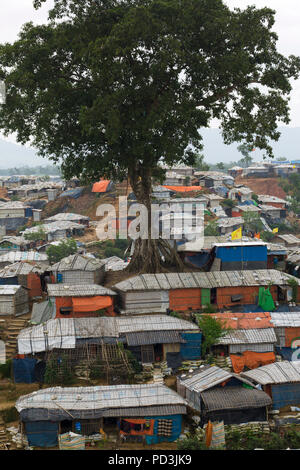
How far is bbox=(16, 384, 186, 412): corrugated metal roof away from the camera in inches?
659

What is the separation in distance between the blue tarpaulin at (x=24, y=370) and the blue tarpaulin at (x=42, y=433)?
3287 millimetres

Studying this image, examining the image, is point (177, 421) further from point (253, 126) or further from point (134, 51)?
point (134, 51)

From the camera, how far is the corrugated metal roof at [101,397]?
54.9 ft

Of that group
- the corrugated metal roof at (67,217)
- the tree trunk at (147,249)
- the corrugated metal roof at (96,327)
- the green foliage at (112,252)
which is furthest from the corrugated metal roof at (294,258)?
the corrugated metal roof at (67,217)

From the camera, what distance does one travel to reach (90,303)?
74.2 feet

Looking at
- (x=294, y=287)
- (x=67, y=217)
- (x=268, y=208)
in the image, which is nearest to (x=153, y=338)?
(x=294, y=287)

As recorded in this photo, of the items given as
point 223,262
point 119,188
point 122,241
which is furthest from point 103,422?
point 119,188

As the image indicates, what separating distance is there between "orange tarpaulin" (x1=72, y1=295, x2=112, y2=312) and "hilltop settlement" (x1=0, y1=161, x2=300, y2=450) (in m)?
0.04

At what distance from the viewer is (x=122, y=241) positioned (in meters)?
56.8

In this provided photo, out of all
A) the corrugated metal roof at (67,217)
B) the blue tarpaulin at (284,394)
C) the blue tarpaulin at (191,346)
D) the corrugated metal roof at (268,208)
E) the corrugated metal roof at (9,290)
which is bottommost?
the blue tarpaulin at (284,394)

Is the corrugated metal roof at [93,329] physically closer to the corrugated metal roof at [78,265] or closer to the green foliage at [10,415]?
the green foliage at [10,415]

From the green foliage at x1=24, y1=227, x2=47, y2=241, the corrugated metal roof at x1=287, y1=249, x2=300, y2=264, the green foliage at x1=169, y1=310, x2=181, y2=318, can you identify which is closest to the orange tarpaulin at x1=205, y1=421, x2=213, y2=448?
the green foliage at x1=169, y1=310, x2=181, y2=318

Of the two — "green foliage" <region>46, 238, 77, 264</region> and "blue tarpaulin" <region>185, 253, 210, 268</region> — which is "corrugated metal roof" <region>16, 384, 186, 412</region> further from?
"green foliage" <region>46, 238, 77, 264</region>

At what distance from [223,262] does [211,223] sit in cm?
3057
